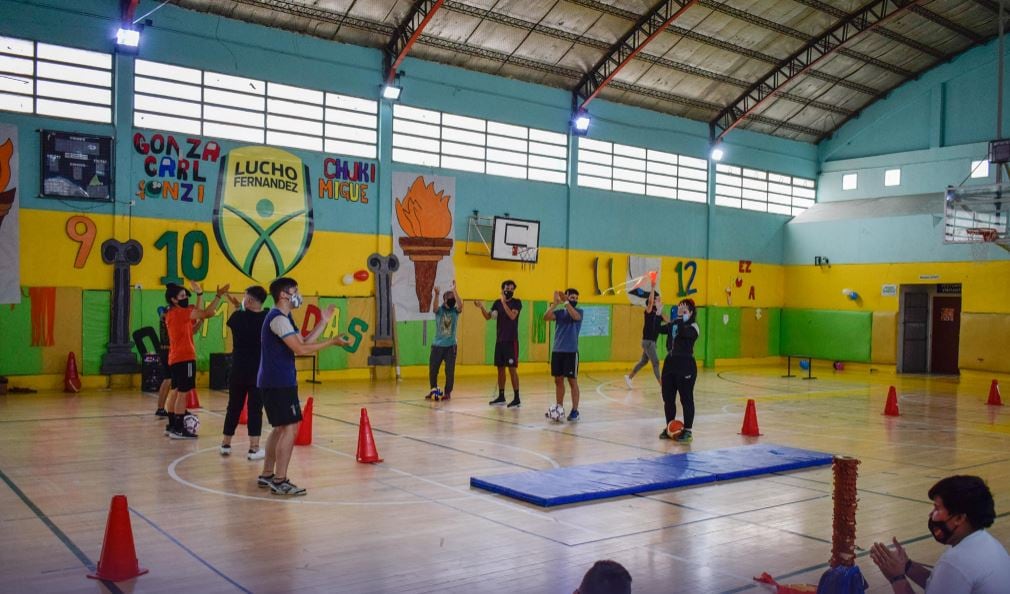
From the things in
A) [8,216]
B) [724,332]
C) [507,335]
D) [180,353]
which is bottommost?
[724,332]

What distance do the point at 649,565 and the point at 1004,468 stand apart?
6.51 m

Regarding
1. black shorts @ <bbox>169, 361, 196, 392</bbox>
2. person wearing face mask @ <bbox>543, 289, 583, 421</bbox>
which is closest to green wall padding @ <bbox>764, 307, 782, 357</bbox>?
person wearing face mask @ <bbox>543, 289, 583, 421</bbox>

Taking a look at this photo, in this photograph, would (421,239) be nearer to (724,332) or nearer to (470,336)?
(470,336)

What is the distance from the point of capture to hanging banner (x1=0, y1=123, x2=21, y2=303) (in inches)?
641

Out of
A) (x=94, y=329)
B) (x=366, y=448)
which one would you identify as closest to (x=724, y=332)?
(x=94, y=329)

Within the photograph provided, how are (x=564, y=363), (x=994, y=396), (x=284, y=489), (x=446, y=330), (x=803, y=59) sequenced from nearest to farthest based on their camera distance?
(x=284, y=489) → (x=564, y=363) → (x=446, y=330) → (x=994, y=396) → (x=803, y=59)

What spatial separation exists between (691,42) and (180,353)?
17.9 metres

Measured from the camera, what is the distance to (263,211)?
63.3 feet

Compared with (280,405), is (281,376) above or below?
above

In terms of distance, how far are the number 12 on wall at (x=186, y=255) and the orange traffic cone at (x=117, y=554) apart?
13.3 meters

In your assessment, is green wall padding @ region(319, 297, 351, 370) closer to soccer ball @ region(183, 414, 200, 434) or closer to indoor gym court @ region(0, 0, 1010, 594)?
indoor gym court @ region(0, 0, 1010, 594)

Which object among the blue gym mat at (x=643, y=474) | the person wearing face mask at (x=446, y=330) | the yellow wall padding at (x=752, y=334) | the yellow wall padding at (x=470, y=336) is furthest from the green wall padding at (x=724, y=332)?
the blue gym mat at (x=643, y=474)

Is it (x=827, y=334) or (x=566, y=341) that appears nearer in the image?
(x=566, y=341)

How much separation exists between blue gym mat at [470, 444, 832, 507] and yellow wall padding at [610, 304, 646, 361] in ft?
50.2
